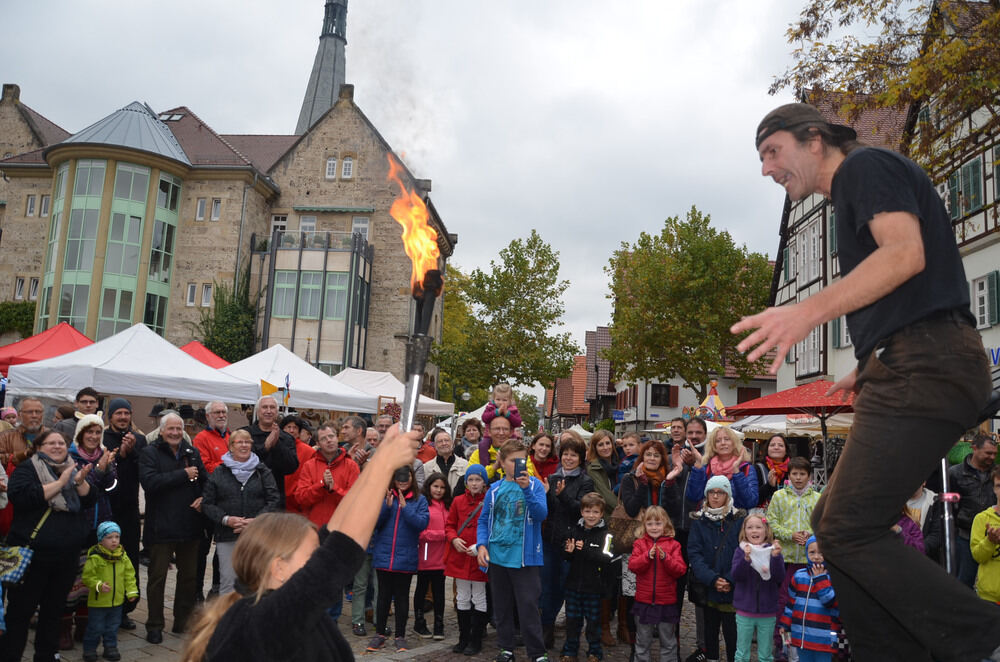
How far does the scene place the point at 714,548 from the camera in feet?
22.6

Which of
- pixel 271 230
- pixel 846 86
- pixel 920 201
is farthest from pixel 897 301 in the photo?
pixel 271 230

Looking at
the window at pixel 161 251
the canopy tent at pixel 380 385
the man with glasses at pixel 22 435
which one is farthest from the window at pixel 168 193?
the man with glasses at pixel 22 435

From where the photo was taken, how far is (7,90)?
42.8 metres

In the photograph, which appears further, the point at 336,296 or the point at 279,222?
the point at 279,222

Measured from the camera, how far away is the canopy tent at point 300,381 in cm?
1588

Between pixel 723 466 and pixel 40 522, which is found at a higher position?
pixel 723 466

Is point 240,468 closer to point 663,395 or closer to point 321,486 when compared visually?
point 321,486

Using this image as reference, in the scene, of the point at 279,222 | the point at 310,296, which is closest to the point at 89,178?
the point at 279,222

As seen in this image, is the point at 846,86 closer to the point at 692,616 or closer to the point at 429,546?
the point at 692,616

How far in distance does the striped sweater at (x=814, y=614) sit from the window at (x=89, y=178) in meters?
37.6

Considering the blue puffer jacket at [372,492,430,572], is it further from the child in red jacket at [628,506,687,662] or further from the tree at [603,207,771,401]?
the tree at [603,207,771,401]

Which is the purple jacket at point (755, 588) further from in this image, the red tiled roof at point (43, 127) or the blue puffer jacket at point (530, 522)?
the red tiled roof at point (43, 127)

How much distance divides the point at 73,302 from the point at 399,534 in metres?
34.0

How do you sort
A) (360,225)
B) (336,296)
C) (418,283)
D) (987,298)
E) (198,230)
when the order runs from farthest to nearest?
(360,225), (198,230), (336,296), (987,298), (418,283)
